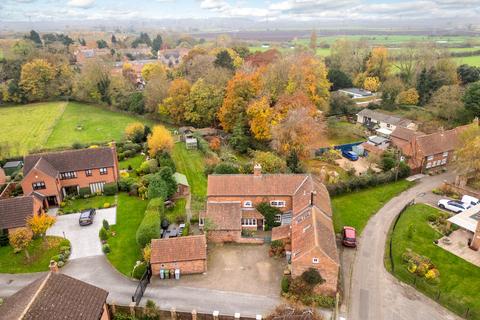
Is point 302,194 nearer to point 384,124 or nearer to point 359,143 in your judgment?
point 359,143

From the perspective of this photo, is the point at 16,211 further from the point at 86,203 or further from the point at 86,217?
the point at 86,203

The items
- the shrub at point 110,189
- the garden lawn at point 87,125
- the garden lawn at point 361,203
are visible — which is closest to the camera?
the garden lawn at point 361,203

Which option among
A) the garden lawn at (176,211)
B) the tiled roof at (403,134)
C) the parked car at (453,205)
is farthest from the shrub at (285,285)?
the tiled roof at (403,134)

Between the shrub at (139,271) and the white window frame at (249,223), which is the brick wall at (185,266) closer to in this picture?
the shrub at (139,271)

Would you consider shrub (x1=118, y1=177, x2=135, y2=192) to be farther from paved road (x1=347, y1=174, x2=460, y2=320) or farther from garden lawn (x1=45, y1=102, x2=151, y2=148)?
paved road (x1=347, y1=174, x2=460, y2=320)

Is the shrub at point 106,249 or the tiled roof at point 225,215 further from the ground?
the tiled roof at point 225,215

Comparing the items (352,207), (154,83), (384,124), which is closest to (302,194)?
(352,207)
